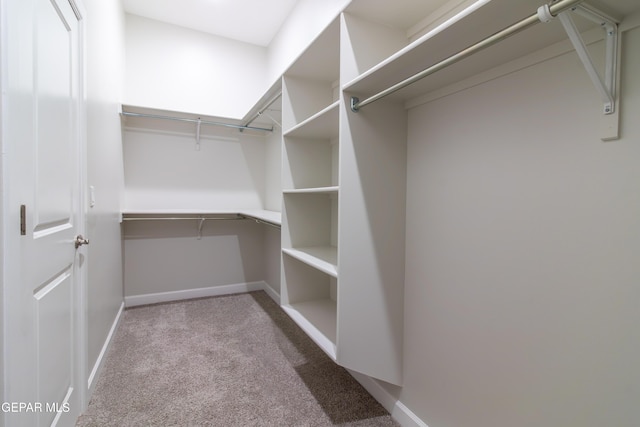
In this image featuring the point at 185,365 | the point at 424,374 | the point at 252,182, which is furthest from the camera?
the point at 252,182

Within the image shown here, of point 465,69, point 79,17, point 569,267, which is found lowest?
point 569,267

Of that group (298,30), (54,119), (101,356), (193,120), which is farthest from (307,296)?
(298,30)

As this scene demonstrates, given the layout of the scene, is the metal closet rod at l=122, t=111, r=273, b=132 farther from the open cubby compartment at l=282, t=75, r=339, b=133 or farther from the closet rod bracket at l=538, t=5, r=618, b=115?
the closet rod bracket at l=538, t=5, r=618, b=115

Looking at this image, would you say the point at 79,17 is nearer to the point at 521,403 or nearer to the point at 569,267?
the point at 569,267

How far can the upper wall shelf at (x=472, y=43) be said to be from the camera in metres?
0.74

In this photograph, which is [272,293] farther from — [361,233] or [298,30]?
[298,30]

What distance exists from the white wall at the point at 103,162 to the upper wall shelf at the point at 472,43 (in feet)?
5.00

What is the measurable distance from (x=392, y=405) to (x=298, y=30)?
2.96 m

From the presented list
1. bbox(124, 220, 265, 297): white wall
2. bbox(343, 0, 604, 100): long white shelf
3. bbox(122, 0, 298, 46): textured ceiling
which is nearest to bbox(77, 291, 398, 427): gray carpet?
bbox(124, 220, 265, 297): white wall

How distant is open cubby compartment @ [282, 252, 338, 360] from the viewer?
5.61 ft

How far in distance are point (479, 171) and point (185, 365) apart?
7.01 feet

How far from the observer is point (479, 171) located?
111 cm

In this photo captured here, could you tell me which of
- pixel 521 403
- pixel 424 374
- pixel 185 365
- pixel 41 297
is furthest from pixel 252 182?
pixel 521 403

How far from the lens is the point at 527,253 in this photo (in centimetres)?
96
